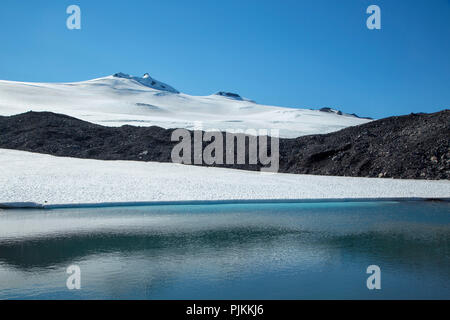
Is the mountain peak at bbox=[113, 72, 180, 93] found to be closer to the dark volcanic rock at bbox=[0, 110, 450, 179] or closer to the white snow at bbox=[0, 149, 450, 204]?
the dark volcanic rock at bbox=[0, 110, 450, 179]

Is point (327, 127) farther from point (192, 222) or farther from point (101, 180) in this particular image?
point (192, 222)

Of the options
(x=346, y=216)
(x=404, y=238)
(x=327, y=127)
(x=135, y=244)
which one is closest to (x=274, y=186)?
(x=346, y=216)

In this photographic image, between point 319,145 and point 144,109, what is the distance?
23.5 meters

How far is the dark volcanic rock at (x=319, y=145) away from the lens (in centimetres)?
1483

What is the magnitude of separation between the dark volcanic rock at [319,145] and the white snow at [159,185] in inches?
61.2

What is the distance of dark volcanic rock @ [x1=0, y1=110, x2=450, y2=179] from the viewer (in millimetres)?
14828

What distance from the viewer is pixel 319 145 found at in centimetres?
1816

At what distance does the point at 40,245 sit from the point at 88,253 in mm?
886

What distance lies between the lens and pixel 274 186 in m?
12.0

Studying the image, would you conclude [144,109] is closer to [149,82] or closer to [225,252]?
[149,82]

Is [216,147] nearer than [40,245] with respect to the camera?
No

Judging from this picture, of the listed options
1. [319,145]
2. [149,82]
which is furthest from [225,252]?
[149,82]

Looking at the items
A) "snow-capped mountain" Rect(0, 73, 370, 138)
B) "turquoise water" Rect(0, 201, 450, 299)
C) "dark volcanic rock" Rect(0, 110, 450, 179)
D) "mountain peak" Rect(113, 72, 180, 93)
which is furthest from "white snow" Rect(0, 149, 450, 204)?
"mountain peak" Rect(113, 72, 180, 93)

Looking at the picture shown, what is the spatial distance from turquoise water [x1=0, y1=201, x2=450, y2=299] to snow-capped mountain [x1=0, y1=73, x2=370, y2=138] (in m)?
16.5
